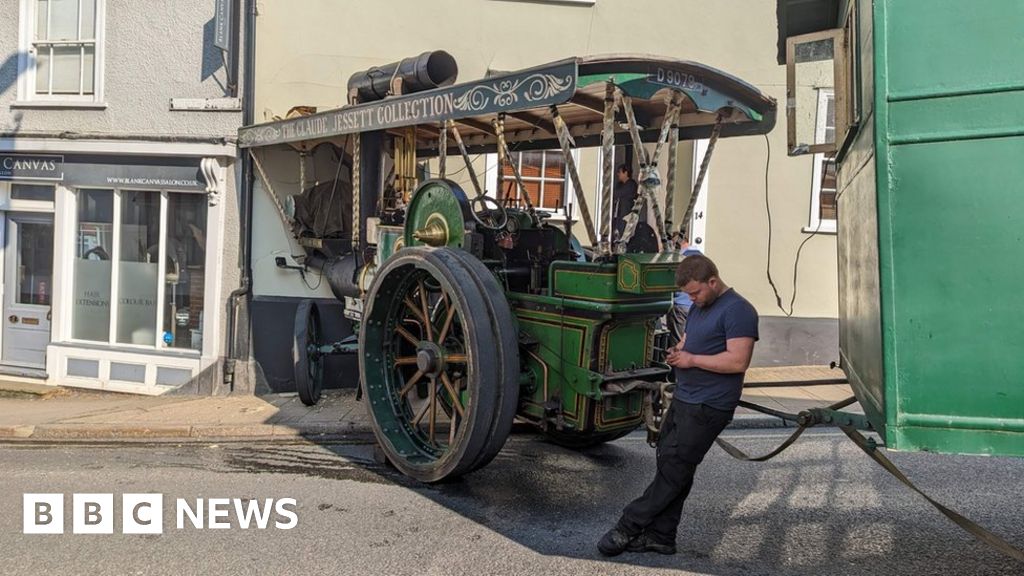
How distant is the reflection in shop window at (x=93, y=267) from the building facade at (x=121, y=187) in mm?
18

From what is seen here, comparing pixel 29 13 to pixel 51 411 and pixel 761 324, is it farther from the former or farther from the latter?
pixel 761 324

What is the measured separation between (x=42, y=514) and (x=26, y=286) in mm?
6530

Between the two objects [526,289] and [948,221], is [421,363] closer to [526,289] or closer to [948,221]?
[526,289]

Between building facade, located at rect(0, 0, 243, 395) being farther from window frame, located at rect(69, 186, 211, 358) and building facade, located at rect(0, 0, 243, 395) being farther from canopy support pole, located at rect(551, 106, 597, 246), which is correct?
canopy support pole, located at rect(551, 106, 597, 246)

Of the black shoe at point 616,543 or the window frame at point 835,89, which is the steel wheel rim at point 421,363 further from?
the window frame at point 835,89

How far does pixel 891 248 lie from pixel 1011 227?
1.15 ft

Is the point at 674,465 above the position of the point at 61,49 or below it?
below

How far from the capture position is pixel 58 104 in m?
9.47

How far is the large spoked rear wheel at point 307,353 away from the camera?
677 centimetres

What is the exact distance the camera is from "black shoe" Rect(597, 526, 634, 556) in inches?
157

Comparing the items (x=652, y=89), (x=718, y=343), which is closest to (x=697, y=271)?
(x=718, y=343)

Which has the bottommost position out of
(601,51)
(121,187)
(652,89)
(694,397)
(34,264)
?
(694,397)

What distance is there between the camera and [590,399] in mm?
4730

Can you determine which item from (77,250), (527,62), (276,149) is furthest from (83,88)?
(527,62)
